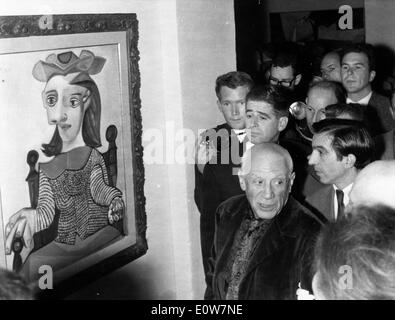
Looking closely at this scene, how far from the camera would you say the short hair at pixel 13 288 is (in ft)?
2.27

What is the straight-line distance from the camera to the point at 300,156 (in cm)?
200

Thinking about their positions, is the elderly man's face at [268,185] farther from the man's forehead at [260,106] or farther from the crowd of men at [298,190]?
the man's forehead at [260,106]

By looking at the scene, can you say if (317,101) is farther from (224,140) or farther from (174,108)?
(174,108)

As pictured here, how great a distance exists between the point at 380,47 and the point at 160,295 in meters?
2.41

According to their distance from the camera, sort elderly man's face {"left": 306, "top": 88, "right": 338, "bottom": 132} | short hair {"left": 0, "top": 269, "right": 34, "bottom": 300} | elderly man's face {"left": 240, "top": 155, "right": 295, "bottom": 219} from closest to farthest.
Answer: short hair {"left": 0, "top": 269, "right": 34, "bottom": 300}
elderly man's face {"left": 240, "top": 155, "right": 295, "bottom": 219}
elderly man's face {"left": 306, "top": 88, "right": 338, "bottom": 132}

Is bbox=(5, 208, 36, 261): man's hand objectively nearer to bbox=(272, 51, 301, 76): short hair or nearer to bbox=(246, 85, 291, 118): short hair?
bbox=(246, 85, 291, 118): short hair

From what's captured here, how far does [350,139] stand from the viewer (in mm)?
1640

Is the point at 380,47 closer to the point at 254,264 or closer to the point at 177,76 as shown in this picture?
the point at 177,76

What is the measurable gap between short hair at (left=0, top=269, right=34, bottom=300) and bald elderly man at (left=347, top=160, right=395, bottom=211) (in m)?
0.66

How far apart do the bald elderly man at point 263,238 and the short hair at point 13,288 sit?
720mm

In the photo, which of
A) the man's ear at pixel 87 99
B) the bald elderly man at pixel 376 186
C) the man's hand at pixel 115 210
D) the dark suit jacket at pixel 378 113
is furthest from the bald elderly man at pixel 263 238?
the dark suit jacket at pixel 378 113

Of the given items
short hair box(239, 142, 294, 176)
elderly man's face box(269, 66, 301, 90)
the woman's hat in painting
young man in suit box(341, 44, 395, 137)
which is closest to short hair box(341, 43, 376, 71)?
young man in suit box(341, 44, 395, 137)

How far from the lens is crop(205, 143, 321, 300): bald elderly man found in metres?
1.32

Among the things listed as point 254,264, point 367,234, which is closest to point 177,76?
point 254,264
